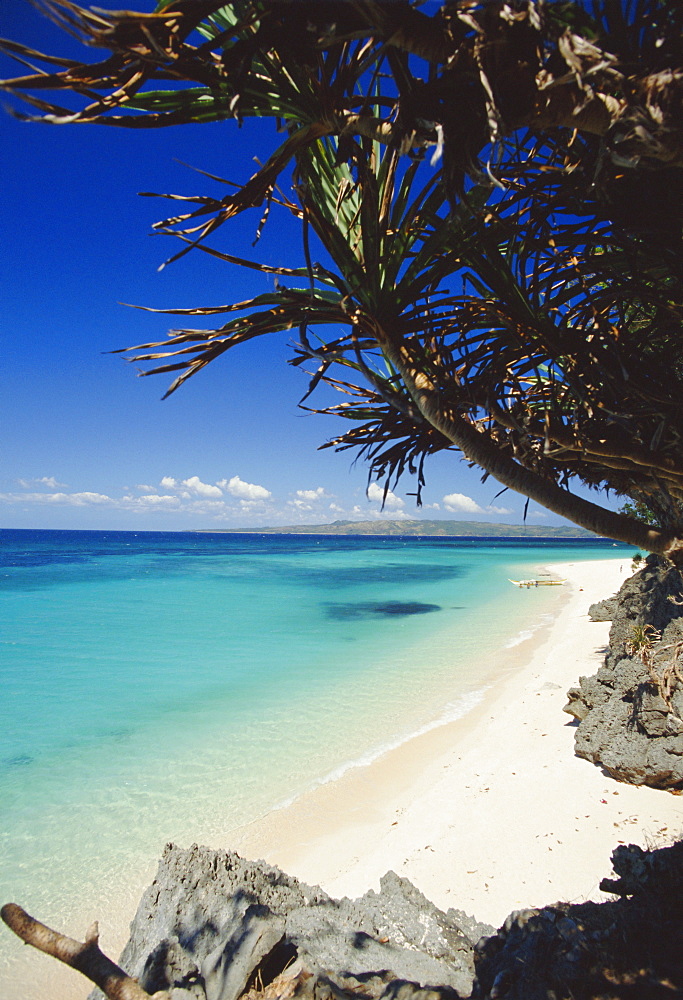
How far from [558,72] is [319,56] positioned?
49 centimetres

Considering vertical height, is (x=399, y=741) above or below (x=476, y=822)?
below

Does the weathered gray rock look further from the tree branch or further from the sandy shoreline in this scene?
the tree branch

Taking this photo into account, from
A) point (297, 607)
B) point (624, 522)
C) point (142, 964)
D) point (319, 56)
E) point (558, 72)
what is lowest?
point (297, 607)

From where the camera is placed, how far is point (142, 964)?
2.35 meters

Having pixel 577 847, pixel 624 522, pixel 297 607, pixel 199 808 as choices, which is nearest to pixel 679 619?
pixel 577 847

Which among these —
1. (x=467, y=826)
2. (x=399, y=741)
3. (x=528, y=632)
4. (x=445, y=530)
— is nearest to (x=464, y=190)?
(x=467, y=826)

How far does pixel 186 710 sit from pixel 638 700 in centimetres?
746

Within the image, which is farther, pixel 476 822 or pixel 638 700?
pixel 638 700

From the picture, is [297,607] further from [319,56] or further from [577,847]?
[319,56]

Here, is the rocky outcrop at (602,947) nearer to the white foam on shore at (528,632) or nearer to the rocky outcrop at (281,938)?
the rocky outcrop at (281,938)

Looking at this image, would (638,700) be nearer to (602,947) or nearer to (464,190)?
(602,947)

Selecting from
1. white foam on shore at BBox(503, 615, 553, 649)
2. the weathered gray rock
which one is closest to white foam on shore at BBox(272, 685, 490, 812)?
white foam on shore at BBox(503, 615, 553, 649)

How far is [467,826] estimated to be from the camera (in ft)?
15.2

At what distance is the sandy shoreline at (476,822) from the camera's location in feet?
12.5
